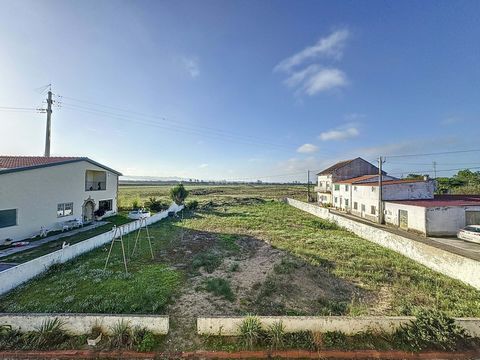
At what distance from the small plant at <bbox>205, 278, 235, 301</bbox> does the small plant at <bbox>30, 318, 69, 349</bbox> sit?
180 inches

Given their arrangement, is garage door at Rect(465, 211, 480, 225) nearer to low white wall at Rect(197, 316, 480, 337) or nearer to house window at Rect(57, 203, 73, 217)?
low white wall at Rect(197, 316, 480, 337)

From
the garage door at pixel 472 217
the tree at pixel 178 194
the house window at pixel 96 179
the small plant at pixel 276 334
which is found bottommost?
the small plant at pixel 276 334

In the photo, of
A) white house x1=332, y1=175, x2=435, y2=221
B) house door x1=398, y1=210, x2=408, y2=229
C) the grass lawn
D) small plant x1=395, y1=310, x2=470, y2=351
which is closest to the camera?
small plant x1=395, y1=310, x2=470, y2=351

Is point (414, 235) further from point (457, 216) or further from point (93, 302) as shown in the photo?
point (93, 302)

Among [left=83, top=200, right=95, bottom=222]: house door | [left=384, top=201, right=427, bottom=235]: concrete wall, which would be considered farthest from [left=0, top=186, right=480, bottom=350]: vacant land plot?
[left=83, top=200, right=95, bottom=222]: house door

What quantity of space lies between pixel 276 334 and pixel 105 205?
24.5 m

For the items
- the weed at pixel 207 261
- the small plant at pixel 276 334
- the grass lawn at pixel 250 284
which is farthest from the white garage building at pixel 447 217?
the small plant at pixel 276 334

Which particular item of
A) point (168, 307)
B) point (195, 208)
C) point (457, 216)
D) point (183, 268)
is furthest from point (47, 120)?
point (457, 216)

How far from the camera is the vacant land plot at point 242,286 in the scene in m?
7.44

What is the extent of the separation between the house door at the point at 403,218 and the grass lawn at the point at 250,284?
26.6 feet

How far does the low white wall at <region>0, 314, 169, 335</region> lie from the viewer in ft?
19.7

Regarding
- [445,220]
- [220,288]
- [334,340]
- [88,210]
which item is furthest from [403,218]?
[88,210]

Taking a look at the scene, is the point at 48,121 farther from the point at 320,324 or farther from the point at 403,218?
the point at 403,218

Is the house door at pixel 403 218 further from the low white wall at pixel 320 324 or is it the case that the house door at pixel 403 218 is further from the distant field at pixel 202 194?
the distant field at pixel 202 194
